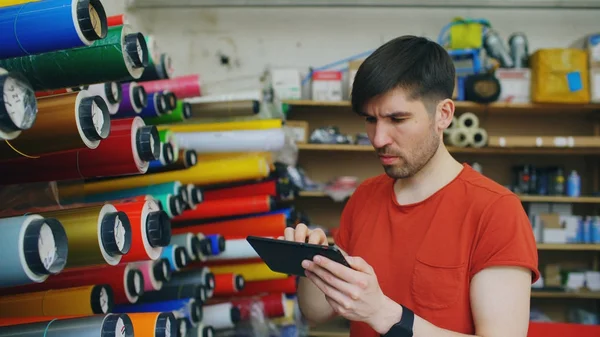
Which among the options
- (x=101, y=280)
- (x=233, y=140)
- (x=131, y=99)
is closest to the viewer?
(x=101, y=280)

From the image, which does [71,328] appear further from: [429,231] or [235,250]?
[235,250]

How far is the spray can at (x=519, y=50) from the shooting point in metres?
3.54

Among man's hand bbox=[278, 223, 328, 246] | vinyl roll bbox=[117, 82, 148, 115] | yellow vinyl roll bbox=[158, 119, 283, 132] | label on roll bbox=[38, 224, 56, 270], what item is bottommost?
man's hand bbox=[278, 223, 328, 246]

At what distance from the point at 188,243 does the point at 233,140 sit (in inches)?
28.1

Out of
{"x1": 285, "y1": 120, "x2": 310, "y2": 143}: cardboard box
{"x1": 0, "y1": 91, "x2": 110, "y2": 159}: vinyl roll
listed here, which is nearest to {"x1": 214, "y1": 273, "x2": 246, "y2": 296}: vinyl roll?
{"x1": 0, "y1": 91, "x2": 110, "y2": 159}: vinyl roll

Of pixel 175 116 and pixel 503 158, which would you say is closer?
pixel 175 116

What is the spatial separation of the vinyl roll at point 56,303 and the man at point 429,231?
421 millimetres

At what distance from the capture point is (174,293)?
150 cm

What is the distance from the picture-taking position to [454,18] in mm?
3773

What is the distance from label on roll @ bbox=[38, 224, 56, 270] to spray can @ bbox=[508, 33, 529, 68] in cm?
352

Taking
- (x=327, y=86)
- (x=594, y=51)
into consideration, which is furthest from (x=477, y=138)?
(x=327, y=86)

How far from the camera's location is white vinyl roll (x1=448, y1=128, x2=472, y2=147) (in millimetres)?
3383

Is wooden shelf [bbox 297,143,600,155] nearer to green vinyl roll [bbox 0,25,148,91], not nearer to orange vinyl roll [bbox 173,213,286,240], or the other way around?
orange vinyl roll [bbox 173,213,286,240]

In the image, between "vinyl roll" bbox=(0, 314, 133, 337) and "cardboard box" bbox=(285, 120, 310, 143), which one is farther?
"cardboard box" bbox=(285, 120, 310, 143)
